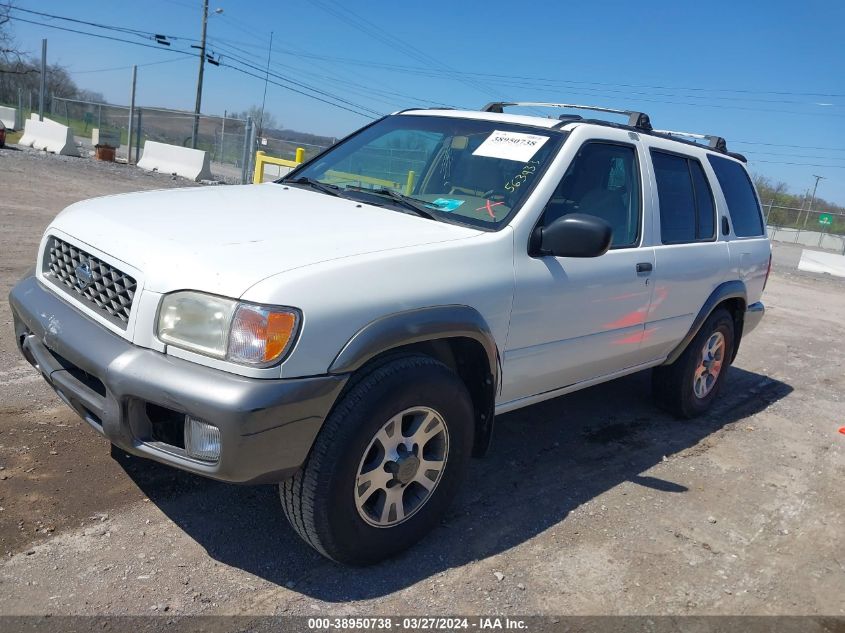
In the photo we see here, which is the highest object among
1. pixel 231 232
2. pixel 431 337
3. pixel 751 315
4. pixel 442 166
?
pixel 442 166

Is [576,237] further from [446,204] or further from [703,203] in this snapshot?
[703,203]

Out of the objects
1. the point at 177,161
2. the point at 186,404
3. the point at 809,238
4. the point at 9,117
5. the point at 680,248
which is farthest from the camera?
the point at 809,238

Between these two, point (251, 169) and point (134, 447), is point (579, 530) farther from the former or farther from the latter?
point (251, 169)

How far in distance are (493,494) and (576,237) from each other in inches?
57.5

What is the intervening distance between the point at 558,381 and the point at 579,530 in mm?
784

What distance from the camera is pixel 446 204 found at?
3.54 m

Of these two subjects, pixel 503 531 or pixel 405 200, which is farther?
pixel 405 200

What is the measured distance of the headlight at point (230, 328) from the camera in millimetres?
2375

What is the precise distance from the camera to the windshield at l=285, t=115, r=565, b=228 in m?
3.49

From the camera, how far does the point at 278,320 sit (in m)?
2.38

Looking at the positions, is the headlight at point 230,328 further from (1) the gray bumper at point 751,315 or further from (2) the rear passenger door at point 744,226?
(1) the gray bumper at point 751,315

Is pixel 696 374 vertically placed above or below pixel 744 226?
below

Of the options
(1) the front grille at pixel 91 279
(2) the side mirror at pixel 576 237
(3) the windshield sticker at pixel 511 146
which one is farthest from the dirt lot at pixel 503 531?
(3) the windshield sticker at pixel 511 146

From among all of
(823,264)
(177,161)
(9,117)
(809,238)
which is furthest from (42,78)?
(809,238)
